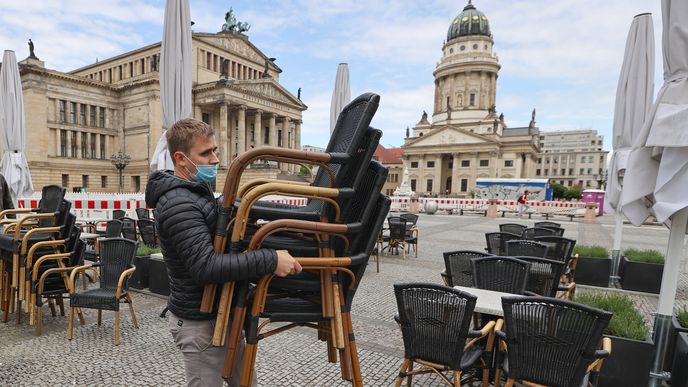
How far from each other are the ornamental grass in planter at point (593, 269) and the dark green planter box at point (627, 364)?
16.0ft

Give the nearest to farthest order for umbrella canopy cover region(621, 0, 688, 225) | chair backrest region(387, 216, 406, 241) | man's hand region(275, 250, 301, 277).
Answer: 1. man's hand region(275, 250, 301, 277)
2. umbrella canopy cover region(621, 0, 688, 225)
3. chair backrest region(387, 216, 406, 241)

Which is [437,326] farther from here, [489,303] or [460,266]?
[460,266]

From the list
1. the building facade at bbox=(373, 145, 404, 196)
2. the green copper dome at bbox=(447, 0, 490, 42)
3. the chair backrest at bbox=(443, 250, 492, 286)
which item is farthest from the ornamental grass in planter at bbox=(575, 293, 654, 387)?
the green copper dome at bbox=(447, 0, 490, 42)

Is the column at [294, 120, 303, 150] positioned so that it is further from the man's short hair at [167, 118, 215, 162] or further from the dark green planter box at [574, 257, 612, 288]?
the man's short hair at [167, 118, 215, 162]

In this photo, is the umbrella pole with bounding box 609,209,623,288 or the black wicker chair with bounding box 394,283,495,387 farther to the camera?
the umbrella pole with bounding box 609,209,623,288

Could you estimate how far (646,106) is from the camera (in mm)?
5863

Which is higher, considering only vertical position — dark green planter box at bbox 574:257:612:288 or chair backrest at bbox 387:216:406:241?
chair backrest at bbox 387:216:406:241

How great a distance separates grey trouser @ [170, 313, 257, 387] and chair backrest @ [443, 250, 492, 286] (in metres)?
3.36

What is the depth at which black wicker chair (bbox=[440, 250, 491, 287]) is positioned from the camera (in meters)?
4.54

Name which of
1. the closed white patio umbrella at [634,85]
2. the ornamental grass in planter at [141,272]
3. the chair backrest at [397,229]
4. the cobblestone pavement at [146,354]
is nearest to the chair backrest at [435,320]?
the cobblestone pavement at [146,354]

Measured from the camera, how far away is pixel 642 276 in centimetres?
694

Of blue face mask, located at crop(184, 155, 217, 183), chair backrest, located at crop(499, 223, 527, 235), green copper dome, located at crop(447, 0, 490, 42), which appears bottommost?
chair backrest, located at crop(499, 223, 527, 235)

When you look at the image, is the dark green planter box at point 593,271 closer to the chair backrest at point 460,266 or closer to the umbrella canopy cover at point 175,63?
the chair backrest at point 460,266

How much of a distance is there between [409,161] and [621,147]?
72.7 meters
